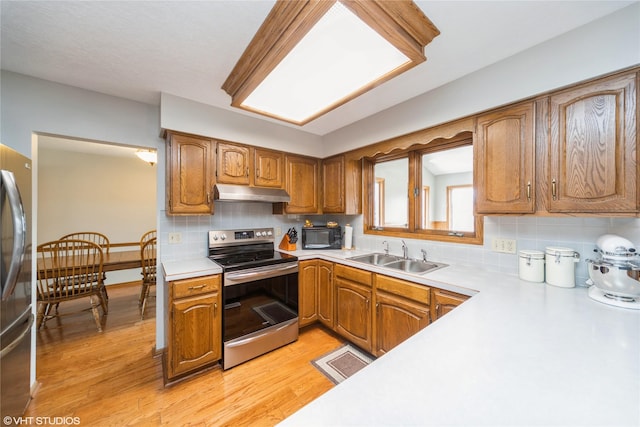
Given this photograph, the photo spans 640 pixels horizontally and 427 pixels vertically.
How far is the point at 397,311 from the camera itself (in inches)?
72.8

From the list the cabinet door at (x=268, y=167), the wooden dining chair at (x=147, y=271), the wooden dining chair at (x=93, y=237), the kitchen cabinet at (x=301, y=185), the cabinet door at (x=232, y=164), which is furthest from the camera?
the wooden dining chair at (x=93, y=237)

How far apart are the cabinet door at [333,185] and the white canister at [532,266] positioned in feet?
5.57

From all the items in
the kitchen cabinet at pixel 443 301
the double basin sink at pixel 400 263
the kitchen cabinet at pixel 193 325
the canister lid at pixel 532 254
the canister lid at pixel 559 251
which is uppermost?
the canister lid at pixel 559 251

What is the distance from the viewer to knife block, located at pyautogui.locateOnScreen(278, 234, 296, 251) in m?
2.82

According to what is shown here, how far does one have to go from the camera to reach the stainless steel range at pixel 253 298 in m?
1.98

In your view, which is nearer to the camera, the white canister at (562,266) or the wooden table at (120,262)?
the white canister at (562,266)

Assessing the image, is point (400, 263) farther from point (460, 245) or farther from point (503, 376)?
point (503, 376)

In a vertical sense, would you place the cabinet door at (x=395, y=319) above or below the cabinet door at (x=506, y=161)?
below

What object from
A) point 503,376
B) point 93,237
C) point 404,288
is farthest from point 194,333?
point 93,237

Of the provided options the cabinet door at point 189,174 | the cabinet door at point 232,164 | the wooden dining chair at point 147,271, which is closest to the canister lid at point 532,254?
the cabinet door at point 232,164

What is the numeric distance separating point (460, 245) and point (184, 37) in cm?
253

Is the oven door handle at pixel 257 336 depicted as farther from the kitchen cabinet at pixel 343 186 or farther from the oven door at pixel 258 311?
the kitchen cabinet at pixel 343 186

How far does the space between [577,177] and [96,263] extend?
14.9ft

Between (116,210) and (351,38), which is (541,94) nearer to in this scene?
(351,38)
